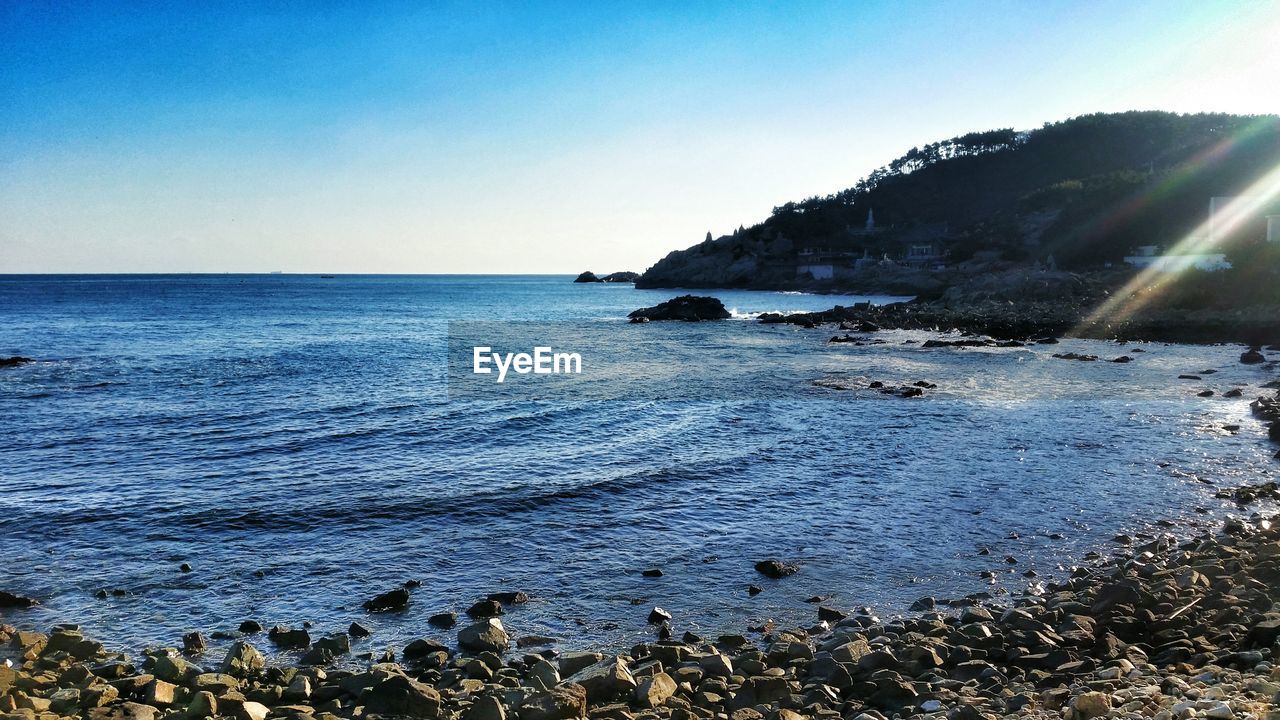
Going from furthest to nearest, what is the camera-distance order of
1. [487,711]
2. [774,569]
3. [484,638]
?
[774,569], [484,638], [487,711]

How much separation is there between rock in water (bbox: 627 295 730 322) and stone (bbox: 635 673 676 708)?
77402 mm

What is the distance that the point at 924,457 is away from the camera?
22125 millimetres

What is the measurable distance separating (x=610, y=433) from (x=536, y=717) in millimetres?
17732

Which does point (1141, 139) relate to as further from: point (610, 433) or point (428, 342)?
point (610, 433)

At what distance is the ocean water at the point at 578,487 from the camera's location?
41.6ft

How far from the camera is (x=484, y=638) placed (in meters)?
10.7

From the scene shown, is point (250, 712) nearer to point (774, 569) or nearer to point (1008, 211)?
point (774, 569)

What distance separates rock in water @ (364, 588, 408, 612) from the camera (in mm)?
12023

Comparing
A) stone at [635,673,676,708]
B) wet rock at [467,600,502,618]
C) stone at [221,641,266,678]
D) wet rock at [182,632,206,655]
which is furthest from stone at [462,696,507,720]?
wet rock at [182,632,206,655]

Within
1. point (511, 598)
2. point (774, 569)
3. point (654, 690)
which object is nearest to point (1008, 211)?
point (774, 569)

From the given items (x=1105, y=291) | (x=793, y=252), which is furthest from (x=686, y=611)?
(x=793, y=252)
